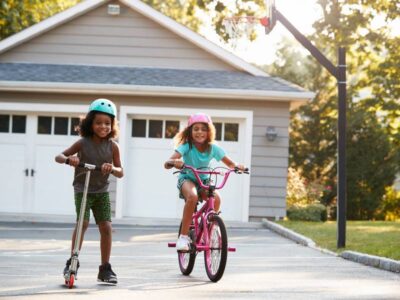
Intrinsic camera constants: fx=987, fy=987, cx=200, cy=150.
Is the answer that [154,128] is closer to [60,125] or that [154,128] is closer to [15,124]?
[60,125]

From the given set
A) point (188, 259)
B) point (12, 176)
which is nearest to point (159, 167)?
point (12, 176)

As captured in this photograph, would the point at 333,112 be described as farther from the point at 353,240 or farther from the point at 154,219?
the point at 353,240

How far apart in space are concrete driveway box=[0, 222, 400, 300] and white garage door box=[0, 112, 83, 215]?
4942mm

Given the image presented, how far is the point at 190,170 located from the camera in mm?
10047

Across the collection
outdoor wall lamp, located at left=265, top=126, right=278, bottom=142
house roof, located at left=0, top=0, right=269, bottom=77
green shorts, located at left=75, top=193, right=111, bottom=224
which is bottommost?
green shorts, located at left=75, top=193, right=111, bottom=224

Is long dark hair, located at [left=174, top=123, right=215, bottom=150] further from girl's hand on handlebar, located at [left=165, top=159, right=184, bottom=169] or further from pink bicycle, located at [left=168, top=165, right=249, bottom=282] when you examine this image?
girl's hand on handlebar, located at [left=165, top=159, right=184, bottom=169]

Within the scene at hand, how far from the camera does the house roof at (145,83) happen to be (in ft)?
71.5

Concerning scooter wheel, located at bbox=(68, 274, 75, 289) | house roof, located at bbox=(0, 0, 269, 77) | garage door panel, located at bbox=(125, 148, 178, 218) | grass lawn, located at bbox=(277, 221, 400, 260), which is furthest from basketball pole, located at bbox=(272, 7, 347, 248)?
house roof, located at bbox=(0, 0, 269, 77)

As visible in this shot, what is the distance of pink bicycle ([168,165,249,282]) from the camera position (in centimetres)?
934

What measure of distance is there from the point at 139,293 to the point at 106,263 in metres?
0.79

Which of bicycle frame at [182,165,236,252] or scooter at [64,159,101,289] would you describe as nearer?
scooter at [64,159,101,289]

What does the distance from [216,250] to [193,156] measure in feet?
3.77

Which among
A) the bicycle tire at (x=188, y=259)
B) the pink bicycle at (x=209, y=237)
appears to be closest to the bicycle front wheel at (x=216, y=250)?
the pink bicycle at (x=209, y=237)

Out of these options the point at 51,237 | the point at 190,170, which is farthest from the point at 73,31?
the point at 190,170
